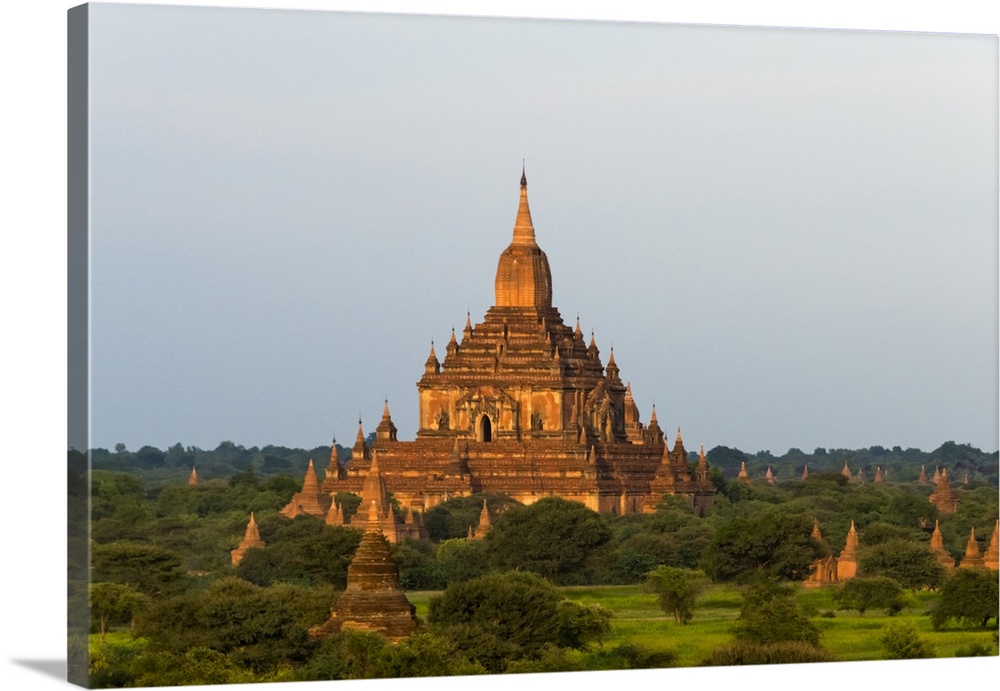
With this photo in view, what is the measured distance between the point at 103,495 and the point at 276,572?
1051 centimetres

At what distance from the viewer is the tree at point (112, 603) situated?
3662 centimetres

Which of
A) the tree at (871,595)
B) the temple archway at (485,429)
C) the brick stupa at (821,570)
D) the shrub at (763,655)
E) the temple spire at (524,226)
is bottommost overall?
the shrub at (763,655)

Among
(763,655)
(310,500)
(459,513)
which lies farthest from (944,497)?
(763,655)

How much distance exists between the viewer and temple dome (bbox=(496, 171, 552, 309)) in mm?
67812

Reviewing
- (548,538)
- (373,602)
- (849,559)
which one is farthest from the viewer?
(548,538)

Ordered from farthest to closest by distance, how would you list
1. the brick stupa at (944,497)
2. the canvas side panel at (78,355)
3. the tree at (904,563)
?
the brick stupa at (944,497), the tree at (904,563), the canvas side panel at (78,355)

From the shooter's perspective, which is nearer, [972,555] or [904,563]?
[972,555]

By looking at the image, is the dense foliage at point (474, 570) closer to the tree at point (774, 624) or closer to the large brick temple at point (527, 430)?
the tree at point (774, 624)

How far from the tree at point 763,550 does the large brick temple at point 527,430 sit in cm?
1776

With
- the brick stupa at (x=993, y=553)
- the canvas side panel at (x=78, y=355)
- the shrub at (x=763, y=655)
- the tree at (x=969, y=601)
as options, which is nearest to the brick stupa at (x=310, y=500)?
the brick stupa at (x=993, y=553)

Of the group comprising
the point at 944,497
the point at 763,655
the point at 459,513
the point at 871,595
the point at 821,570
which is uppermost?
the point at 459,513

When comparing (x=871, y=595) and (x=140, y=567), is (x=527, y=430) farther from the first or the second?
(x=140, y=567)

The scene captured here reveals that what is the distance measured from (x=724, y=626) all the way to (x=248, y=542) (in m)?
10.4

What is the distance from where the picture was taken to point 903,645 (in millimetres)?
39938
